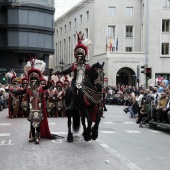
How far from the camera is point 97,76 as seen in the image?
37.5 ft

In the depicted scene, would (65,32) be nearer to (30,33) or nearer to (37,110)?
(30,33)

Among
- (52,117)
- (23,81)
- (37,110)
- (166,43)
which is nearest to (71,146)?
(37,110)

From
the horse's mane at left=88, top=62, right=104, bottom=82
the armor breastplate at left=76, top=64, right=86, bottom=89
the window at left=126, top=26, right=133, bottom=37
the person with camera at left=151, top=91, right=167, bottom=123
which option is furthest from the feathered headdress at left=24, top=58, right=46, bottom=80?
the window at left=126, top=26, right=133, bottom=37

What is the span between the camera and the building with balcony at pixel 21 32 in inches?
2206

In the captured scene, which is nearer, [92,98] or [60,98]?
[92,98]

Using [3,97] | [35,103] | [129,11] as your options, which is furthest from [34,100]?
[129,11]

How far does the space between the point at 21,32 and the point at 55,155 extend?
47.8m

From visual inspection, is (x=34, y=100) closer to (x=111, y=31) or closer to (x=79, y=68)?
(x=79, y=68)

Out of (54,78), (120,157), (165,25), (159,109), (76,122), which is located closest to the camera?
(120,157)

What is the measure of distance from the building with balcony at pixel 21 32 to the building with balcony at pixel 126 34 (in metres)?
3.58

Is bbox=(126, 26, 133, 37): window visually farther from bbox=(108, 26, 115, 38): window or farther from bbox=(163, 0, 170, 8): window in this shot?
bbox=(163, 0, 170, 8): window

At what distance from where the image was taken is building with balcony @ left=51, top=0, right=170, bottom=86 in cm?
5312

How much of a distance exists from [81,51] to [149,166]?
4554mm

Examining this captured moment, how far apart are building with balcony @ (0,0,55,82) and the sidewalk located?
43.5m
